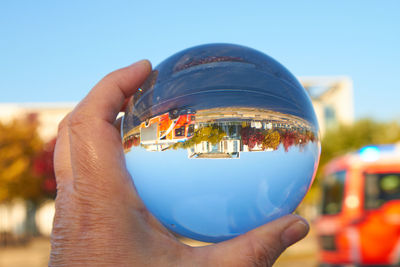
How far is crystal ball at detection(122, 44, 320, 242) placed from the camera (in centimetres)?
158

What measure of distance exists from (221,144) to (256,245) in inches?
20.2

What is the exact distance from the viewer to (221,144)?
1566mm

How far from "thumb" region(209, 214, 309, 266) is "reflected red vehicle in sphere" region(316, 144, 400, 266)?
7784 millimetres

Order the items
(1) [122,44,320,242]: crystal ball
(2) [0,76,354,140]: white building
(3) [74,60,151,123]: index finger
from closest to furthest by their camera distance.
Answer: (1) [122,44,320,242]: crystal ball
(3) [74,60,151,123]: index finger
(2) [0,76,354,140]: white building

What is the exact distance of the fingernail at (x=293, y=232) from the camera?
1.82 metres

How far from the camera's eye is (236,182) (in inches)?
62.5

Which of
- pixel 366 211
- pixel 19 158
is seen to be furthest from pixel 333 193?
pixel 19 158

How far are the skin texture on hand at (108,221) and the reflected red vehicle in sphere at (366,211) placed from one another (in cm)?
771

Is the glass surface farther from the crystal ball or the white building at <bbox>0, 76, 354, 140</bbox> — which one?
the white building at <bbox>0, 76, 354, 140</bbox>

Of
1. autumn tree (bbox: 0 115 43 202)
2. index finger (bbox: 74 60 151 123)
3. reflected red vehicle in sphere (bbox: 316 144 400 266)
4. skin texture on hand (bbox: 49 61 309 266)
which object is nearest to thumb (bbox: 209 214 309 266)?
skin texture on hand (bbox: 49 61 309 266)

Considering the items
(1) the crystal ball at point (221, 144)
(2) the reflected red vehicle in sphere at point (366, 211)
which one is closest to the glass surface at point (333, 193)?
(2) the reflected red vehicle in sphere at point (366, 211)

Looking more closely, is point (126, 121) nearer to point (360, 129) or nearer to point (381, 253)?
point (381, 253)

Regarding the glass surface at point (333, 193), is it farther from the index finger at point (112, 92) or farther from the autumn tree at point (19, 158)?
the autumn tree at point (19, 158)

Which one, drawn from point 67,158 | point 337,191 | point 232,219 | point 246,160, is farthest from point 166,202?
point 337,191
